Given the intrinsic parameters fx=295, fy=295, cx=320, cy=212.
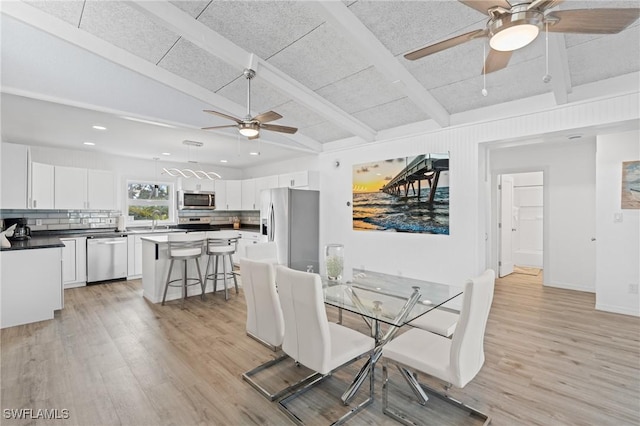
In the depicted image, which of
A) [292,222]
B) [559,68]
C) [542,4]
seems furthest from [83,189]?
[559,68]

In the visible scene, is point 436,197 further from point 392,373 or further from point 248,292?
point 248,292

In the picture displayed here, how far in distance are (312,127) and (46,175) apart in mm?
4589

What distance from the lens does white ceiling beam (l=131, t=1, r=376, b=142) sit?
2547 millimetres

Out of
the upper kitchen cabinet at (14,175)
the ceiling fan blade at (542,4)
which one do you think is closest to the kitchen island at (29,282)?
the upper kitchen cabinet at (14,175)

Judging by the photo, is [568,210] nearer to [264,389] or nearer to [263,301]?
[263,301]

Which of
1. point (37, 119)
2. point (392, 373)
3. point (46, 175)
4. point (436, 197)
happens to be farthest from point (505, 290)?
point (46, 175)

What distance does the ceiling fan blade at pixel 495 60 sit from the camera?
199cm

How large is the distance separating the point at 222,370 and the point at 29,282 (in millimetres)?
2869

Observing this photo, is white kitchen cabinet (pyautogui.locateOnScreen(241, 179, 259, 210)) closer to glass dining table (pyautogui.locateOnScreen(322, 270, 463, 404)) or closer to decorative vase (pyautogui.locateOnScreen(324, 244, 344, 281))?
decorative vase (pyautogui.locateOnScreen(324, 244, 344, 281))

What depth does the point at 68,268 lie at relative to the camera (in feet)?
16.2

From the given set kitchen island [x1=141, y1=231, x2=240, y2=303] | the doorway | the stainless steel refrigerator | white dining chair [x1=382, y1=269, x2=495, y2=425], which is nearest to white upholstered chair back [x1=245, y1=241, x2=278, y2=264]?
kitchen island [x1=141, y1=231, x2=240, y2=303]

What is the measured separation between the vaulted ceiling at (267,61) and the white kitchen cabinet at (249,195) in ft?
9.49

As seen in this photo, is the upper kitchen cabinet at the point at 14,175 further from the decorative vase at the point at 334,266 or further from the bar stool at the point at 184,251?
the decorative vase at the point at 334,266

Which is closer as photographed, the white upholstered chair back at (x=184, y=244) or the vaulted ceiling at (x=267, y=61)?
the vaulted ceiling at (x=267, y=61)
